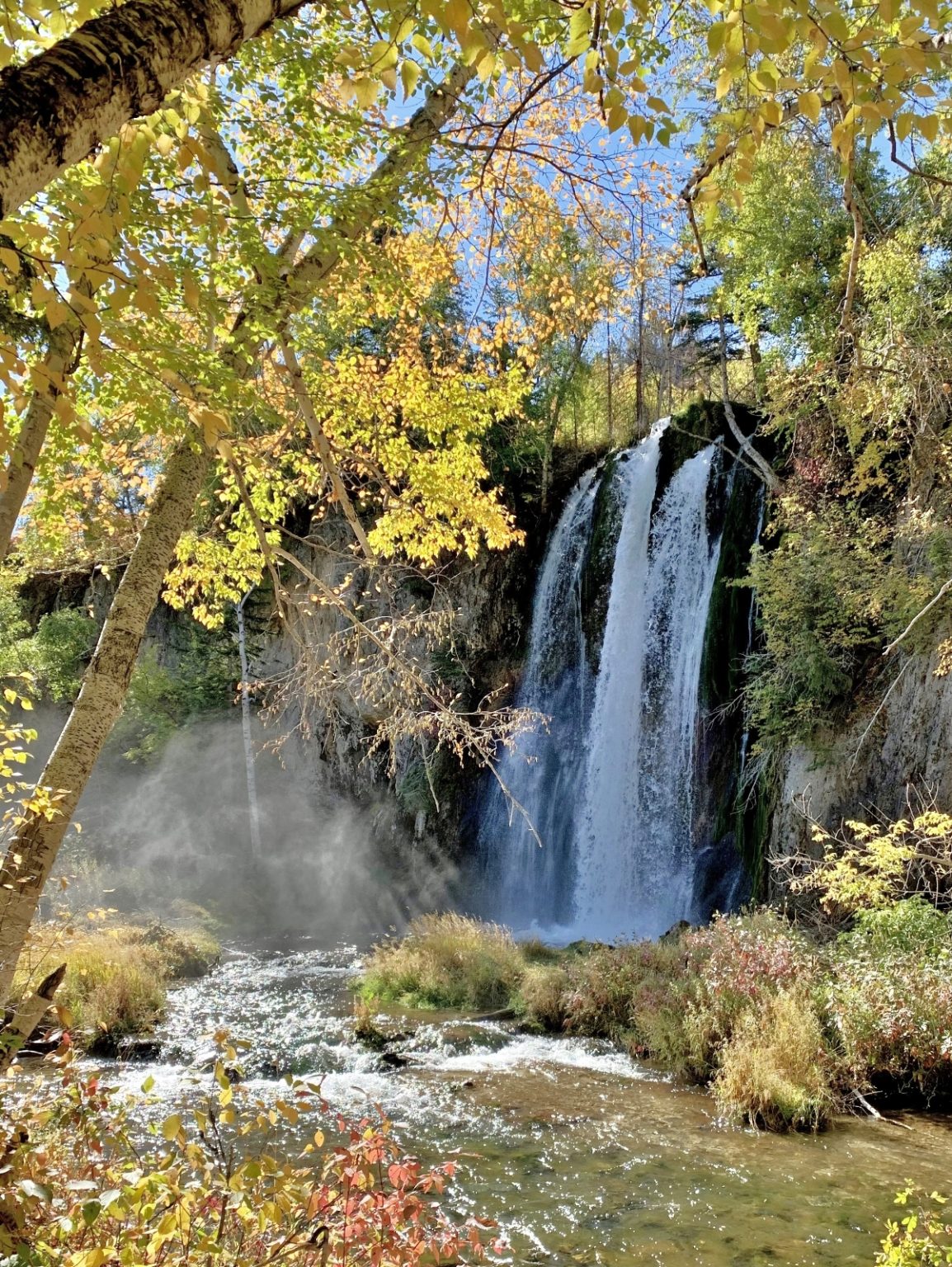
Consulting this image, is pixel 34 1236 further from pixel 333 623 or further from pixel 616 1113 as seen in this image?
pixel 333 623

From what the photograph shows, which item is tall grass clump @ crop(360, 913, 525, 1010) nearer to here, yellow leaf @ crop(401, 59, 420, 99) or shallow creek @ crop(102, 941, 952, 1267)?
shallow creek @ crop(102, 941, 952, 1267)

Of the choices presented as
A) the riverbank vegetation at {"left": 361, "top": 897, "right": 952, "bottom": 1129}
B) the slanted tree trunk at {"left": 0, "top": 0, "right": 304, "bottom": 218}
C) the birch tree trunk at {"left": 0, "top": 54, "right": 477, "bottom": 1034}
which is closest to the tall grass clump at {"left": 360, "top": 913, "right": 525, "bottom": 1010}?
the riverbank vegetation at {"left": 361, "top": 897, "right": 952, "bottom": 1129}

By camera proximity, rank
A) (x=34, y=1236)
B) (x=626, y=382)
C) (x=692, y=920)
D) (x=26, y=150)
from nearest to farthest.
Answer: (x=26, y=150)
(x=34, y=1236)
(x=692, y=920)
(x=626, y=382)

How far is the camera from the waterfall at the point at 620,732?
14.2 m

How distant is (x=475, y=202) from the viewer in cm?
706

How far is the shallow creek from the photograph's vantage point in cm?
491

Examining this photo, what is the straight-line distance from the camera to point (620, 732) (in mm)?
15367

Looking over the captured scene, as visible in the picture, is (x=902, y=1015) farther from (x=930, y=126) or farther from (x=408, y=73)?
(x=408, y=73)

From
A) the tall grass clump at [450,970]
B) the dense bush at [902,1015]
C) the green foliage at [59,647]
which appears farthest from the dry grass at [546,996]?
the green foliage at [59,647]

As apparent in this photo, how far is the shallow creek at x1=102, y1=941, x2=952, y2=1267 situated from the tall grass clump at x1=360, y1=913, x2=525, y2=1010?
33.9 inches

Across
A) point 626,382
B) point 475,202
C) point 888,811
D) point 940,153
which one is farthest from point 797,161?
point 626,382

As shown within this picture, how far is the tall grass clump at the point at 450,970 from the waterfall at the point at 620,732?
2806mm

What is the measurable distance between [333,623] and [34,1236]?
18.8m

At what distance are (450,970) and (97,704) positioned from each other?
8430 millimetres
